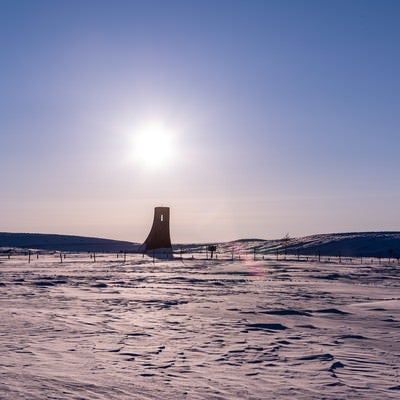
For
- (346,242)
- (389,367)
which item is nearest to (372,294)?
(389,367)

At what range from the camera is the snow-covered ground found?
7.23 m

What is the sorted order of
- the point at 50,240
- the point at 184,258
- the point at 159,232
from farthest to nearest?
1. the point at 50,240
2. the point at 159,232
3. the point at 184,258

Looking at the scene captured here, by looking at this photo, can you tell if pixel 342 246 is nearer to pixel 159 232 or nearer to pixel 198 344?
pixel 159 232

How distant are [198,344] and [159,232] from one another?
4584cm

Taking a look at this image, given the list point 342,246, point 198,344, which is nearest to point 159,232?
point 342,246

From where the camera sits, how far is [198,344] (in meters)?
10.1

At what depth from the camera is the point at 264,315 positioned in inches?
544

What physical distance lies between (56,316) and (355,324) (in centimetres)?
678

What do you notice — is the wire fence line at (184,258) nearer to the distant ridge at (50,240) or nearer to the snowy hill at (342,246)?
the snowy hill at (342,246)

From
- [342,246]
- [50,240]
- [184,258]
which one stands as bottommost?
[184,258]

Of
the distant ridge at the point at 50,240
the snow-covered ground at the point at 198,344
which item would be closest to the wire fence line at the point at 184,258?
the snow-covered ground at the point at 198,344

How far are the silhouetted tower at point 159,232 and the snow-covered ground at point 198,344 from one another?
36096mm

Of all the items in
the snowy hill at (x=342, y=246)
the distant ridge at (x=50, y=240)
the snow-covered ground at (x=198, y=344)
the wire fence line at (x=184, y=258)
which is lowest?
the snow-covered ground at (x=198, y=344)

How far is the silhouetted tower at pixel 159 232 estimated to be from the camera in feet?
183
